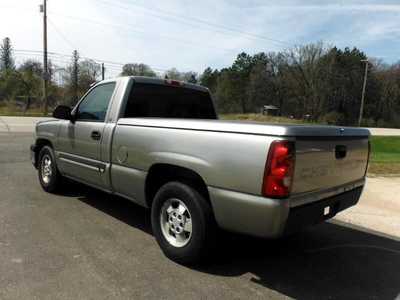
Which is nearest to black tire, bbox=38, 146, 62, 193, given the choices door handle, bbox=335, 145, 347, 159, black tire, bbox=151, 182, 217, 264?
black tire, bbox=151, 182, 217, 264

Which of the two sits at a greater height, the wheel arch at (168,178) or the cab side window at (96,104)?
the cab side window at (96,104)

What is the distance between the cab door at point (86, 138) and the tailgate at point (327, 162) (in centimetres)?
258

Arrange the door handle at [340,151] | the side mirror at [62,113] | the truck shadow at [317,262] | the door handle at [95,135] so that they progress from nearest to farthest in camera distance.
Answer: the truck shadow at [317,262] < the door handle at [340,151] < the door handle at [95,135] < the side mirror at [62,113]

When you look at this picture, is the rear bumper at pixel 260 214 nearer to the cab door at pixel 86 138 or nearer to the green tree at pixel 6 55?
the cab door at pixel 86 138

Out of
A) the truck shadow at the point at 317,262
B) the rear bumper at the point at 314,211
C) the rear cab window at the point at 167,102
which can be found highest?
the rear cab window at the point at 167,102

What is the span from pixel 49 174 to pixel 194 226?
3.68 m

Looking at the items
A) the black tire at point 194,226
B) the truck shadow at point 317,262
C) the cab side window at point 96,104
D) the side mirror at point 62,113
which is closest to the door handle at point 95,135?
the cab side window at point 96,104

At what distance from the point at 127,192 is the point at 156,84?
158cm

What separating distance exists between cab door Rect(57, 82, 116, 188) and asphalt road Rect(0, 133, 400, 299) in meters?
0.62

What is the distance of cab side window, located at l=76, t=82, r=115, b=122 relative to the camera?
16.2 feet

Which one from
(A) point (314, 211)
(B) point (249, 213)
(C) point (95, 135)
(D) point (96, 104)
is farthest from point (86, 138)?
(A) point (314, 211)

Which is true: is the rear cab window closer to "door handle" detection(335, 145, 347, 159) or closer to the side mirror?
the side mirror

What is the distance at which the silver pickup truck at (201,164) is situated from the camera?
3061 mm

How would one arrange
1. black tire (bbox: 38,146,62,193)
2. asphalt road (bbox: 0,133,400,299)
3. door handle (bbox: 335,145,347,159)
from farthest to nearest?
1. black tire (bbox: 38,146,62,193)
2. door handle (bbox: 335,145,347,159)
3. asphalt road (bbox: 0,133,400,299)
